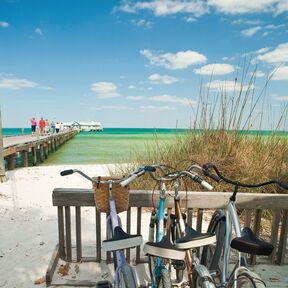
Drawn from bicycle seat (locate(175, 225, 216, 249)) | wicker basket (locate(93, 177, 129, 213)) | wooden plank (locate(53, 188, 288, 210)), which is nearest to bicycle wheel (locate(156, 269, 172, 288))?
bicycle seat (locate(175, 225, 216, 249))

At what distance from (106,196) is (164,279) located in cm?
78

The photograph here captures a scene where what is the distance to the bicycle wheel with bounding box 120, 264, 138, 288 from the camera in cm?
152

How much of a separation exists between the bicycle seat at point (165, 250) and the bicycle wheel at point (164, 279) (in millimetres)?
329

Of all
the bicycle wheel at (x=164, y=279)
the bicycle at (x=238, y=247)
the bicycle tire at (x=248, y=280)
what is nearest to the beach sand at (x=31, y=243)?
the bicycle wheel at (x=164, y=279)

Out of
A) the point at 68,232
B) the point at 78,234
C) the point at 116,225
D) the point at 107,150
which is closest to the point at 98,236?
the point at 78,234

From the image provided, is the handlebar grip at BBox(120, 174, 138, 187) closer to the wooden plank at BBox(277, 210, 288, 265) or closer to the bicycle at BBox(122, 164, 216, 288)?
the bicycle at BBox(122, 164, 216, 288)

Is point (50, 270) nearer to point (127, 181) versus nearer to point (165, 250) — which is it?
point (127, 181)

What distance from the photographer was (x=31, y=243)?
325 centimetres

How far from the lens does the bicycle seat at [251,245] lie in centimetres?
135

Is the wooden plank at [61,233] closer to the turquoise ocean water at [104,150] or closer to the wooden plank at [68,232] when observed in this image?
the wooden plank at [68,232]

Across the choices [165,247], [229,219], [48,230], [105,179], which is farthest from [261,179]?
[48,230]

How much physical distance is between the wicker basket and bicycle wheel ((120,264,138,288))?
565 mm

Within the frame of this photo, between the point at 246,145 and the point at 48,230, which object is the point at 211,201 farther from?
the point at 48,230

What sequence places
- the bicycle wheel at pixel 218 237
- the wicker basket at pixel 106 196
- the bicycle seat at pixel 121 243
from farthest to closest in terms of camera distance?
1. the wicker basket at pixel 106 196
2. the bicycle wheel at pixel 218 237
3. the bicycle seat at pixel 121 243
